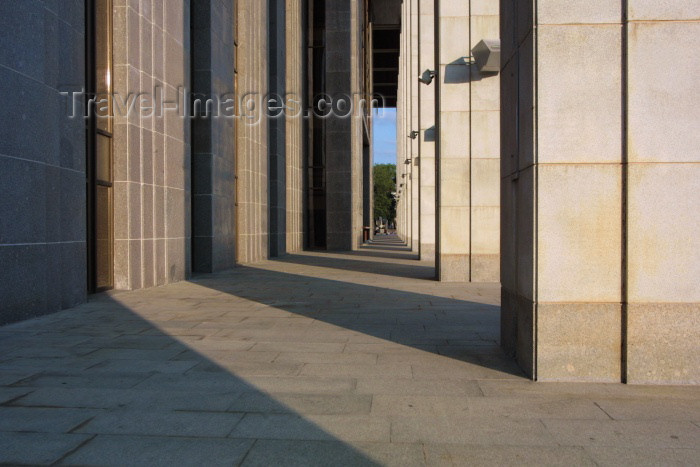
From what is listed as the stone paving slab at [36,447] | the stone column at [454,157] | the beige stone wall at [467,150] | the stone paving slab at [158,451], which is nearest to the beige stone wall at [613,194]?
the stone paving slab at [158,451]

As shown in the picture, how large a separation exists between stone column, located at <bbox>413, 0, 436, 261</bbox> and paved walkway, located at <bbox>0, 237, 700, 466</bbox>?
616 inches

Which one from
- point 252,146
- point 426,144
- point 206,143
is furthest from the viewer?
point 426,144

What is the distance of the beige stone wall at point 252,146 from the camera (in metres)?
23.3

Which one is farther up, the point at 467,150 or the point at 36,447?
the point at 467,150

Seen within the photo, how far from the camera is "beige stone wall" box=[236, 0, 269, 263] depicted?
23.3m

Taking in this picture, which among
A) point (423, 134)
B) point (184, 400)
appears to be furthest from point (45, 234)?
point (423, 134)

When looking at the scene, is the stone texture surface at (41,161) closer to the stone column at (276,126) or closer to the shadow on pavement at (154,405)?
the shadow on pavement at (154,405)

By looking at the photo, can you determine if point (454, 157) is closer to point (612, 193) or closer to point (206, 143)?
point (206, 143)

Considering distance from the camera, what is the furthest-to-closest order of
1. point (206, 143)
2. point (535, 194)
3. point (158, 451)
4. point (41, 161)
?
point (206, 143) < point (41, 161) < point (535, 194) < point (158, 451)

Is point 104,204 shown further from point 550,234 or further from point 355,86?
point 355,86

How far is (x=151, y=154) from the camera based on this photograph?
1470cm

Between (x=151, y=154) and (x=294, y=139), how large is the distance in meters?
20.1

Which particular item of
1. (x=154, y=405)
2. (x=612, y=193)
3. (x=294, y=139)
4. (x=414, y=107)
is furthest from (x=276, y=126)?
(x=154, y=405)

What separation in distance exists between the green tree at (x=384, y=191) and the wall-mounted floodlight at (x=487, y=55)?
120827mm
